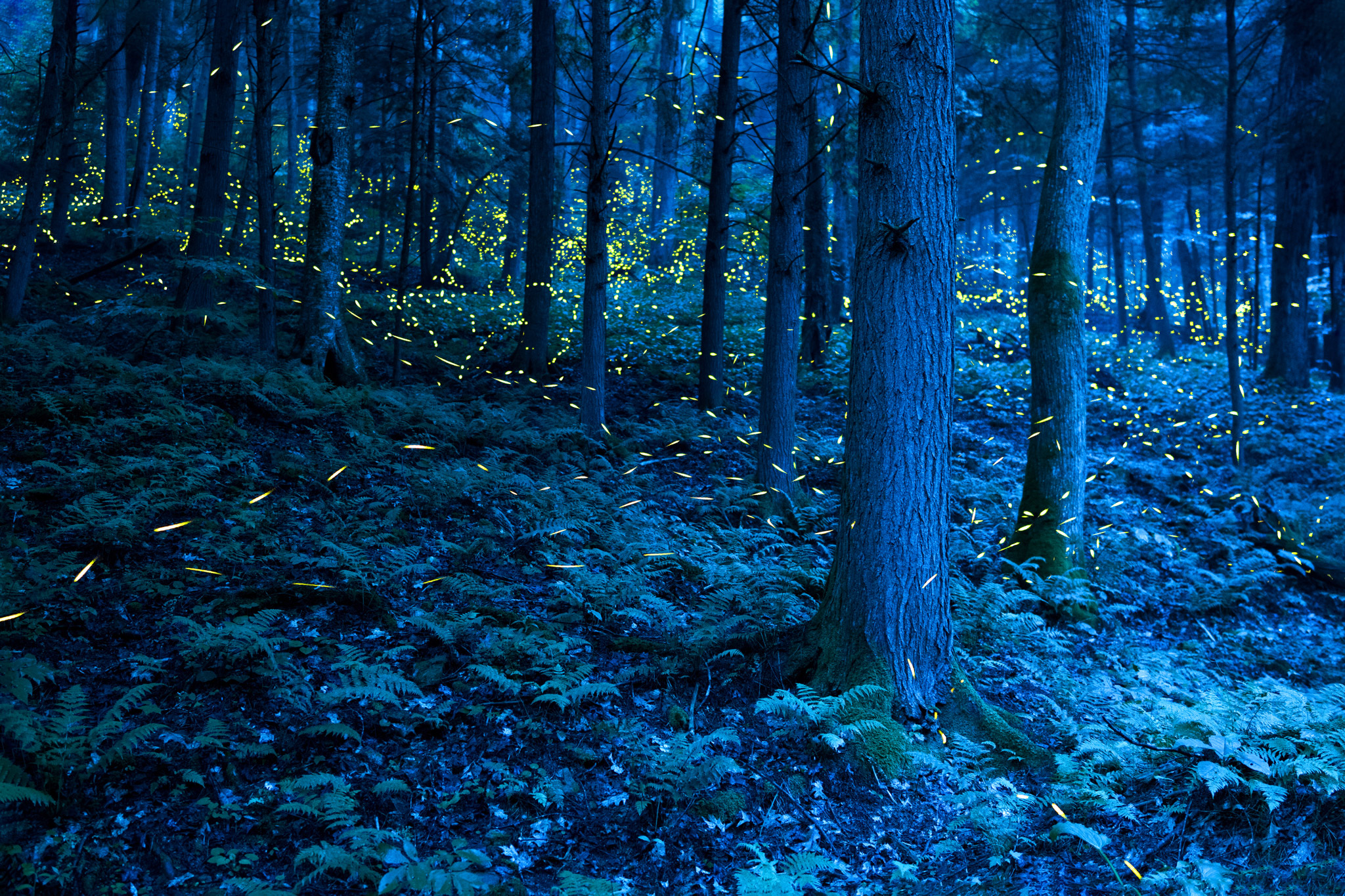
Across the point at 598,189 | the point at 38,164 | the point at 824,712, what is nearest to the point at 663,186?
the point at 598,189

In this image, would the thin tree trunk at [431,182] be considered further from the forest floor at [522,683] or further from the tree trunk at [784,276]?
the tree trunk at [784,276]

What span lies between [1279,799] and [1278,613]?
20.3 ft

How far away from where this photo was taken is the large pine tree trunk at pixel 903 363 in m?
4.34

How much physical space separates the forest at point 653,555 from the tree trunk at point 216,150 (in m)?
0.06

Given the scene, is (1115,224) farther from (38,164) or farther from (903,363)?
(38,164)

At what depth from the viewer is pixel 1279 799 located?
10.7 ft

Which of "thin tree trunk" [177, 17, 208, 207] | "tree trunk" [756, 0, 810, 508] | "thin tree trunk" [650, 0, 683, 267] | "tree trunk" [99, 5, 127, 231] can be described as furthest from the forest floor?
"thin tree trunk" [650, 0, 683, 267]

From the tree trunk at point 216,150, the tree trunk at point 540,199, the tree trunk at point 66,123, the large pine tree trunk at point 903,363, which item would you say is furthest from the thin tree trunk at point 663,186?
→ the large pine tree trunk at point 903,363

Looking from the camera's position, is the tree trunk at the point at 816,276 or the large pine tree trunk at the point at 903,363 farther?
the tree trunk at the point at 816,276

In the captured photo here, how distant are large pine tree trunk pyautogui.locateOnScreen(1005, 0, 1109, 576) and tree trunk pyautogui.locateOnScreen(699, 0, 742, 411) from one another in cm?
411

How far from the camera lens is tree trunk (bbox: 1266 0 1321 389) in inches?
639

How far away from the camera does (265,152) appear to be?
10227mm

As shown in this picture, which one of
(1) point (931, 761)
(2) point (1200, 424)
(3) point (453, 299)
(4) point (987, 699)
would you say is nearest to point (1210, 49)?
(2) point (1200, 424)

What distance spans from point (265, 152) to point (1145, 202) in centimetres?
2421
